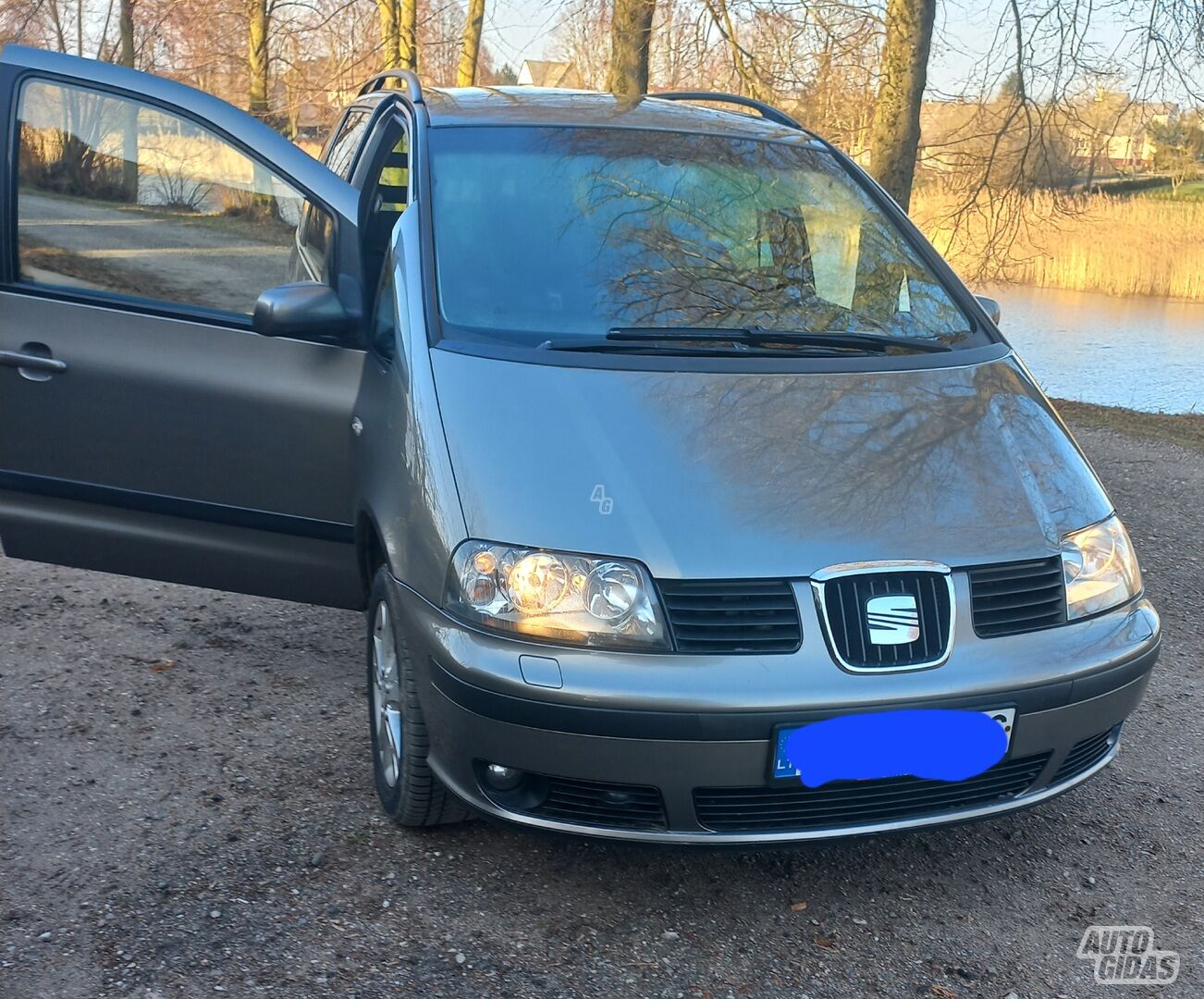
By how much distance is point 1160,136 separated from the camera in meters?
11.3

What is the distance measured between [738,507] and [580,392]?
1.67 ft

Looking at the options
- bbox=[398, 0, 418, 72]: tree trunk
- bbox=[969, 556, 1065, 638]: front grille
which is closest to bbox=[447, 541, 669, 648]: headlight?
bbox=[969, 556, 1065, 638]: front grille

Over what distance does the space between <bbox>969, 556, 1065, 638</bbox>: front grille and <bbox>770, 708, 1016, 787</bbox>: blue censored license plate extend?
0.64ft

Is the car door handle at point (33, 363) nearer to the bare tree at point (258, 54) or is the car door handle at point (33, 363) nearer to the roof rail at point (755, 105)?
the roof rail at point (755, 105)

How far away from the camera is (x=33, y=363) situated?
3.57m

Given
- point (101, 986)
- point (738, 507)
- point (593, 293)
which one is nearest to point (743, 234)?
point (593, 293)

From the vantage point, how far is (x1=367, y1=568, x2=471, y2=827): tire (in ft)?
9.54

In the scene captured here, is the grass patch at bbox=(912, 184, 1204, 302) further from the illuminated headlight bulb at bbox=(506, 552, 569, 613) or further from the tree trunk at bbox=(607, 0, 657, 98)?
the illuminated headlight bulb at bbox=(506, 552, 569, 613)

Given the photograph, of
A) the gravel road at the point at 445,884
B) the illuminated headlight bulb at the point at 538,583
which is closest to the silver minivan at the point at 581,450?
the illuminated headlight bulb at the point at 538,583

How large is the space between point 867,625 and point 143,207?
101 inches

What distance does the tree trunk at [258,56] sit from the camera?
15.1m

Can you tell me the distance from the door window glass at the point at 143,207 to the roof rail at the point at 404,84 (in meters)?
0.67

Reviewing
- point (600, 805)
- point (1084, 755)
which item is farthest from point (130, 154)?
point (1084, 755)

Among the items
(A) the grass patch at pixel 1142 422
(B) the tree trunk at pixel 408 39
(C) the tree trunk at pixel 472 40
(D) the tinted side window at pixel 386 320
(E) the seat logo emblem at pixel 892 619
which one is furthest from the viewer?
(C) the tree trunk at pixel 472 40
